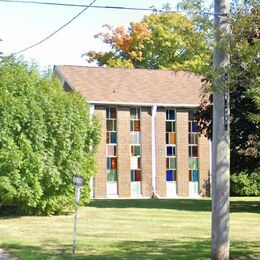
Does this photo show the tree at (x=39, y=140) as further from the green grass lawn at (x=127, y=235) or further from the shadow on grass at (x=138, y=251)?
the shadow on grass at (x=138, y=251)

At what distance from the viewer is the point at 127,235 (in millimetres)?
16016

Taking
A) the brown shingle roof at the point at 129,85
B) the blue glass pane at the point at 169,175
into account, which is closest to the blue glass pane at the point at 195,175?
the blue glass pane at the point at 169,175

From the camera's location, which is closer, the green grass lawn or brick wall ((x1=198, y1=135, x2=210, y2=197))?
the green grass lawn

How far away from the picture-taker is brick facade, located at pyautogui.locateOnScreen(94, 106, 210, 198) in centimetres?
3666

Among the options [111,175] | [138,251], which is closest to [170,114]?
[111,175]

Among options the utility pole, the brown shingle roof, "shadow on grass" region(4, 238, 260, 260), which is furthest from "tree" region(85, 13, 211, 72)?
the utility pole

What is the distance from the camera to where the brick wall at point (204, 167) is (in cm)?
3888

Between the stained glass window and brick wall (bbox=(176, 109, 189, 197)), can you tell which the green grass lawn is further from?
brick wall (bbox=(176, 109, 189, 197))

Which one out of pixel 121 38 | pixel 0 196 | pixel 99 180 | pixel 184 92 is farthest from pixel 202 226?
pixel 121 38

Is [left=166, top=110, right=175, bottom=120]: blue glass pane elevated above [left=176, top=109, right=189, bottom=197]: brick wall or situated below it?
above

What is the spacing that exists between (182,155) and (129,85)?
17.6 ft

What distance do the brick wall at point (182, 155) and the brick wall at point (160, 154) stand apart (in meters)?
0.96

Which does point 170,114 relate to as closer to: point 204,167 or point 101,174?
point 204,167

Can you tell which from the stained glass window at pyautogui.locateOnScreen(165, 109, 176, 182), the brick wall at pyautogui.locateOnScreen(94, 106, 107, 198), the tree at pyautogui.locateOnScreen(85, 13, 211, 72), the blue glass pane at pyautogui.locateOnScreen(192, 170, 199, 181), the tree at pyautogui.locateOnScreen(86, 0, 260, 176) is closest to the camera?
the tree at pyautogui.locateOnScreen(86, 0, 260, 176)
